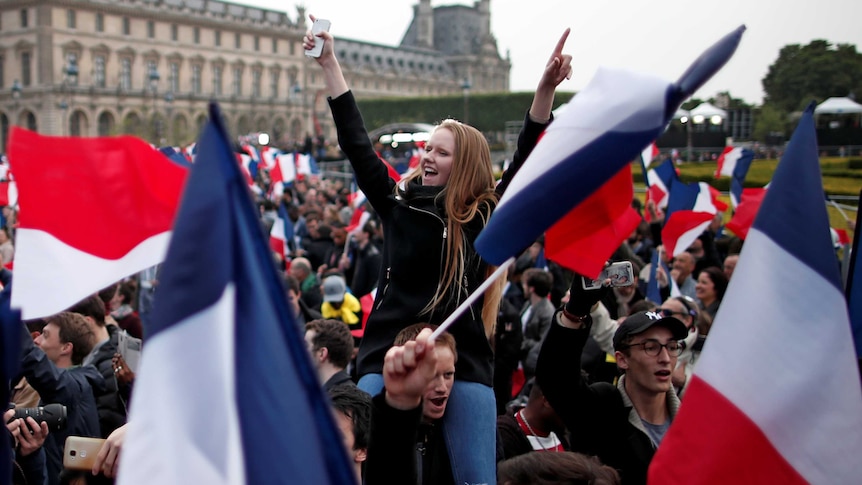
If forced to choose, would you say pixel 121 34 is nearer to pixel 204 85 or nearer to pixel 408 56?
pixel 204 85

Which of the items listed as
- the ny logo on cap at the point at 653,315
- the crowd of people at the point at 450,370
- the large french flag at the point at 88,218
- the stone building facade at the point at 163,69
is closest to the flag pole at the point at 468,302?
the crowd of people at the point at 450,370

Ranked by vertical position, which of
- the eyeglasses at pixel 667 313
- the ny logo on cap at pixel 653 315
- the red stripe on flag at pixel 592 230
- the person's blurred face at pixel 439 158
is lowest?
the eyeglasses at pixel 667 313

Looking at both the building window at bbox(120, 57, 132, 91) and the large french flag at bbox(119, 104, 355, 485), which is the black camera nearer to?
the large french flag at bbox(119, 104, 355, 485)

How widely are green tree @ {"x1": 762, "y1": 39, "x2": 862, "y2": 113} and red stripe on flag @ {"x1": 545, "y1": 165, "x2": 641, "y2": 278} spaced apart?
45.7 metres

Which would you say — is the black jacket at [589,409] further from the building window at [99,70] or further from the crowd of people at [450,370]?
the building window at [99,70]

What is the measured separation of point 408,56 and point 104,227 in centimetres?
9893

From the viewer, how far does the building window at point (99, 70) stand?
219 feet

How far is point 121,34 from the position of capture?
68.1m

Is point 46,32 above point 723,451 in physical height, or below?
above

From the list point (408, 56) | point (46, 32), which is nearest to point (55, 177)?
point (46, 32)

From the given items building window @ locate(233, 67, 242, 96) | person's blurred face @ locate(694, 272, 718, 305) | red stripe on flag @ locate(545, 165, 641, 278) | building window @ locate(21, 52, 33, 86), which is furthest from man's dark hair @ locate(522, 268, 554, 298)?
building window @ locate(233, 67, 242, 96)

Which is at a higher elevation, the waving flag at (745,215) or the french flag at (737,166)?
the french flag at (737,166)

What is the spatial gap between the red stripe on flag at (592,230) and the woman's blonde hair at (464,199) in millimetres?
500

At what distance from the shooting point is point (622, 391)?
2.87 m
